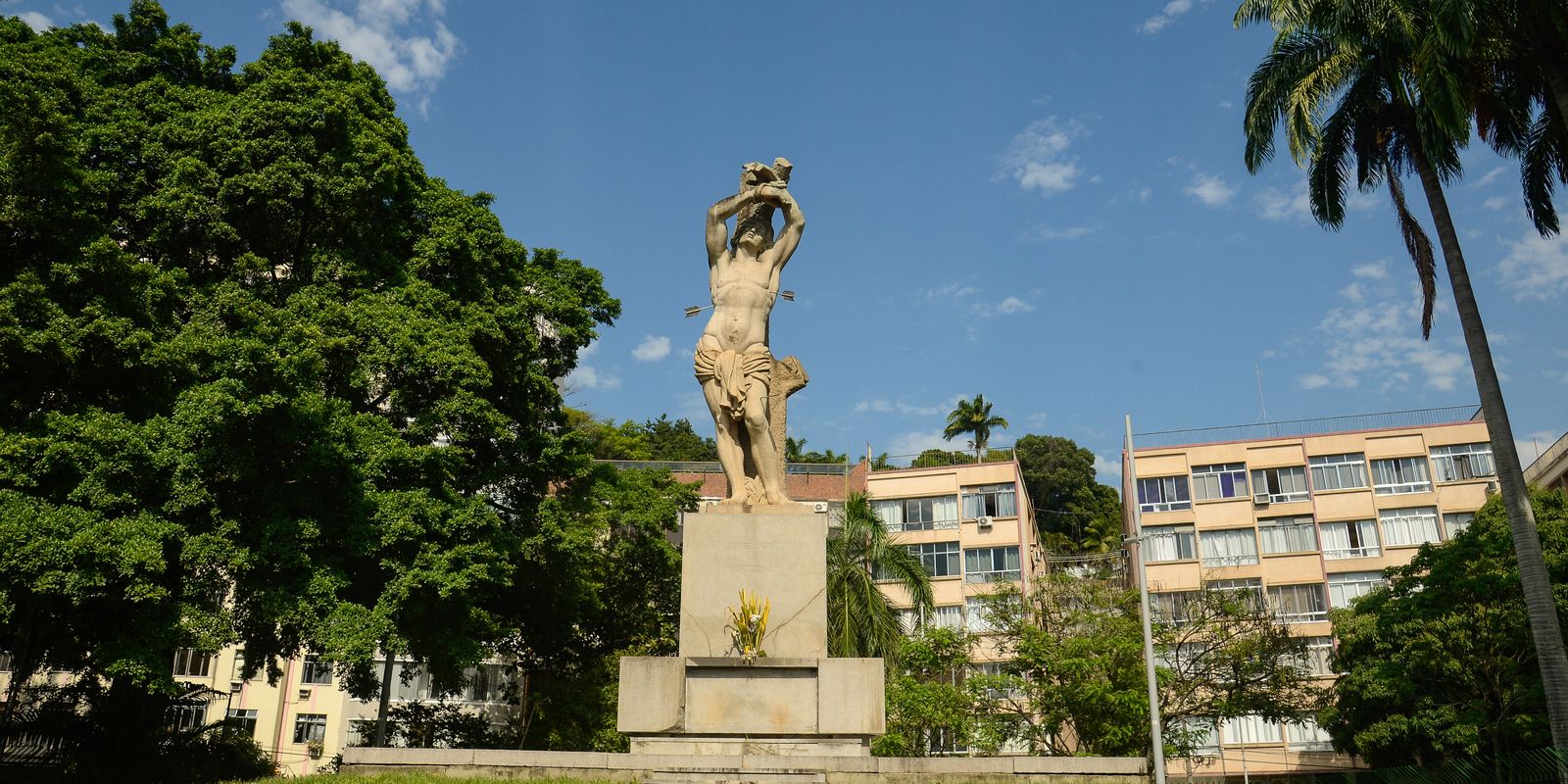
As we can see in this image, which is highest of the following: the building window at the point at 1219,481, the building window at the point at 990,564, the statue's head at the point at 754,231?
the building window at the point at 1219,481

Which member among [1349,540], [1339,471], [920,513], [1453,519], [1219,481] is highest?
[1339,471]

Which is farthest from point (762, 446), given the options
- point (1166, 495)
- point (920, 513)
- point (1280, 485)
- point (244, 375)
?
point (1280, 485)

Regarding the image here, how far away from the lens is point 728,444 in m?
12.6

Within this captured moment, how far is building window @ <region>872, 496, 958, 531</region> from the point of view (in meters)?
47.2

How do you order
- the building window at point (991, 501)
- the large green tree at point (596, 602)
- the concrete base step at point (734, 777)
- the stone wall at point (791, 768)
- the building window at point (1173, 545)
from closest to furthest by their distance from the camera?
the concrete base step at point (734, 777) → the stone wall at point (791, 768) → the large green tree at point (596, 602) → the building window at point (1173, 545) → the building window at point (991, 501)

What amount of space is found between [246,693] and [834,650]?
26.5 m

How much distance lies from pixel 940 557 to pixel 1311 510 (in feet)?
50.6

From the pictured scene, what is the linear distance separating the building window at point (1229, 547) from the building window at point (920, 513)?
10484 millimetres

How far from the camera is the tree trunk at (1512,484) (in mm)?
17375

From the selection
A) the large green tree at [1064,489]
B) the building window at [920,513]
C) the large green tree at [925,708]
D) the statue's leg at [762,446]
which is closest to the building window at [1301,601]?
the building window at [920,513]

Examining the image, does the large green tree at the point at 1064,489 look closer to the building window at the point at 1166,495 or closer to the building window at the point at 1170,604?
the building window at the point at 1166,495

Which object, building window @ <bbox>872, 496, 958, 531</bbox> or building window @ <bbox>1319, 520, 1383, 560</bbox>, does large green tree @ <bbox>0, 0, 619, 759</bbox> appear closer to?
building window @ <bbox>872, 496, 958, 531</bbox>

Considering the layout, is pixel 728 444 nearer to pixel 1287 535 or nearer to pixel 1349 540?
pixel 1287 535

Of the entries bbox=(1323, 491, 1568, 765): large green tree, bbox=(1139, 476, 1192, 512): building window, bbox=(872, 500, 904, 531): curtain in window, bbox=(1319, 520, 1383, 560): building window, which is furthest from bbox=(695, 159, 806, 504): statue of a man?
bbox=(1319, 520, 1383, 560): building window
